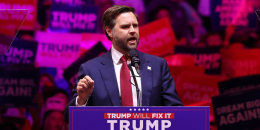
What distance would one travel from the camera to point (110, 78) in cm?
248

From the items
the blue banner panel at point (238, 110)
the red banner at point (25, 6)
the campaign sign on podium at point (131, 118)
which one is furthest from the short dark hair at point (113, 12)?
the red banner at point (25, 6)

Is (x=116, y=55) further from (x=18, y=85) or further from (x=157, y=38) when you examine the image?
(x=18, y=85)

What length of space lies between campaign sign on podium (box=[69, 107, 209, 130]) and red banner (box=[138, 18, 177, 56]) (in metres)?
3.21

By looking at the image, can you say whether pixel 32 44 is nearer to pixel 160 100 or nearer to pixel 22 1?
pixel 22 1

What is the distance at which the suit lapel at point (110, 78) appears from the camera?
2420 millimetres

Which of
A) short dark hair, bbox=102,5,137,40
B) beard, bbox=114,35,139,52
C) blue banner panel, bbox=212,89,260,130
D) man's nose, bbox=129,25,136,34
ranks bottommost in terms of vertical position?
blue banner panel, bbox=212,89,260,130

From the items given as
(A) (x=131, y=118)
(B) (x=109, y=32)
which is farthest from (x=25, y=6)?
(A) (x=131, y=118)

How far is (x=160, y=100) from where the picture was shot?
250 cm

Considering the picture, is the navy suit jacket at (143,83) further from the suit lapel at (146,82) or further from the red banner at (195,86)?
the red banner at (195,86)

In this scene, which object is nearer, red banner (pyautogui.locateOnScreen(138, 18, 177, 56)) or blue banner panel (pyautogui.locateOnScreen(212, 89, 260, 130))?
blue banner panel (pyautogui.locateOnScreen(212, 89, 260, 130))

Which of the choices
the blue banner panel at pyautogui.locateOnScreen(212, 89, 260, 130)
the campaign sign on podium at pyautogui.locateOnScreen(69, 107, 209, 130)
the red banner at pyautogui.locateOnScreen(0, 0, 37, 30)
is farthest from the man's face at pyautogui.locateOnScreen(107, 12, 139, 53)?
the red banner at pyautogui.locateOnScreen(0, 0, 37, 30)

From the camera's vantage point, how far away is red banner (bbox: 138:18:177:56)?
5180 mm

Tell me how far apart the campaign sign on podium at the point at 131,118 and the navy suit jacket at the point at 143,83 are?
0.38 metres

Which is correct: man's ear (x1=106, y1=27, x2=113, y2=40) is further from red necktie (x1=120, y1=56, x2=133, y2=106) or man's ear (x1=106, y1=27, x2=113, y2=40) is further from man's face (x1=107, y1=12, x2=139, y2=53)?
red necktie (x1=120, y1=56, x2=133, y2=106)
